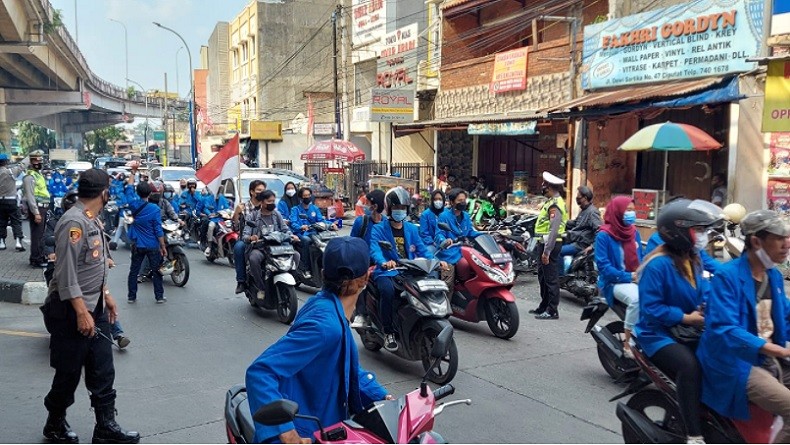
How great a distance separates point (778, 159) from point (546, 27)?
9.29 m

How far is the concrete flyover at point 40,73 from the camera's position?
748 inches

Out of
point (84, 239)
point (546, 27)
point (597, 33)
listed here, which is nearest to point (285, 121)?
point (546, 27)

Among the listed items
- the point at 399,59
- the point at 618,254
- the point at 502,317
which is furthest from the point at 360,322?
the point at 399,59

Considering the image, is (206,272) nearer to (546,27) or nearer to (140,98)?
(546,27)

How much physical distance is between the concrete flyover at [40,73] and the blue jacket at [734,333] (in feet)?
55.7

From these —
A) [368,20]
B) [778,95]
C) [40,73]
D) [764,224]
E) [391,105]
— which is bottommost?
[764,224]

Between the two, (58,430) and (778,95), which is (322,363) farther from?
(778,95)

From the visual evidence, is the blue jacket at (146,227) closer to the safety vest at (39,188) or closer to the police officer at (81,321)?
the safety vest at (39,188)

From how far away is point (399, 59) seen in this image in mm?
26344

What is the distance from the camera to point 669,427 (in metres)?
3.97

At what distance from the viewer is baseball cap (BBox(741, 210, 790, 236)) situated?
3.42 metres

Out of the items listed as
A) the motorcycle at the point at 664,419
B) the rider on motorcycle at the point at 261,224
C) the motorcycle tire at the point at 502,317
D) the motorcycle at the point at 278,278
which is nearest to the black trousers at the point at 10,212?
the rider on motorcycle at the point at 261,224

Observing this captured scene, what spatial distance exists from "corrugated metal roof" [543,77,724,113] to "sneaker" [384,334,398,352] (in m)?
8.70

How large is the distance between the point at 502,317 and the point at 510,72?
12900 mm
